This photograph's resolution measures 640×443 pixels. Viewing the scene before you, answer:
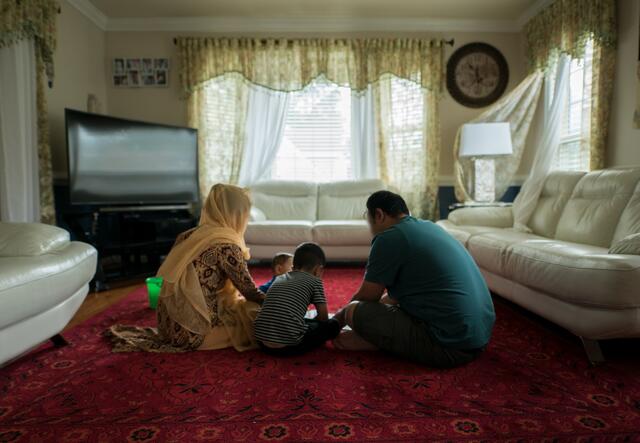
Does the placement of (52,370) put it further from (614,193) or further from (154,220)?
(614,193)

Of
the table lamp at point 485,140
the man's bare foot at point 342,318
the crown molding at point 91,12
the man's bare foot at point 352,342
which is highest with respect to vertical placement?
the crown molding at point 91,12

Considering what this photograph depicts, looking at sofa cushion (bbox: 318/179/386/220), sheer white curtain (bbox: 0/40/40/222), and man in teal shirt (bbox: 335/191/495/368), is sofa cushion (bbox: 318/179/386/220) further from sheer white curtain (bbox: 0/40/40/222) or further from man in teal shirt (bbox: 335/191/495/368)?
man in teal shirt (bbox: 335/191/495/368)

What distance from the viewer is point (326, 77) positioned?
15.8 ft

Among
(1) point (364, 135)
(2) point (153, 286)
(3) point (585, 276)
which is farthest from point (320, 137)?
(3) point (585, 276)

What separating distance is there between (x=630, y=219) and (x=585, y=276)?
881 mm

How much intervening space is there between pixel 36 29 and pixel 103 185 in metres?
1.33

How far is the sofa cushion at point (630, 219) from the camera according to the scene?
219 cm

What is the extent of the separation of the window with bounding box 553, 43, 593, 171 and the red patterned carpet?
2508 mm

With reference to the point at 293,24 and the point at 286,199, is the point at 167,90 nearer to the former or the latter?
the point at 293,24

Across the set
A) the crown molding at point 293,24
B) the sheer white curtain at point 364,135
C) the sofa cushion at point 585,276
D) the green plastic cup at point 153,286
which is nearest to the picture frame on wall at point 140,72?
the crown molding at point 293,24

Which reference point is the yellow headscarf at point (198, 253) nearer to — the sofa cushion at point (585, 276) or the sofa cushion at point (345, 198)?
the sofa cushion at point (585, 276)

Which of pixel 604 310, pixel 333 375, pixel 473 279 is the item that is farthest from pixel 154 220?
pixel 604 310

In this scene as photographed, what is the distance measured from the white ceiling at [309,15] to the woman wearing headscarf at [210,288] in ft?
10.8

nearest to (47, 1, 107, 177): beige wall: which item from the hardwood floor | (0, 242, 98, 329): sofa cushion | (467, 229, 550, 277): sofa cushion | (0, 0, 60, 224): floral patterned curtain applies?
(0, 0, 60, 224): floral patterned curtain
